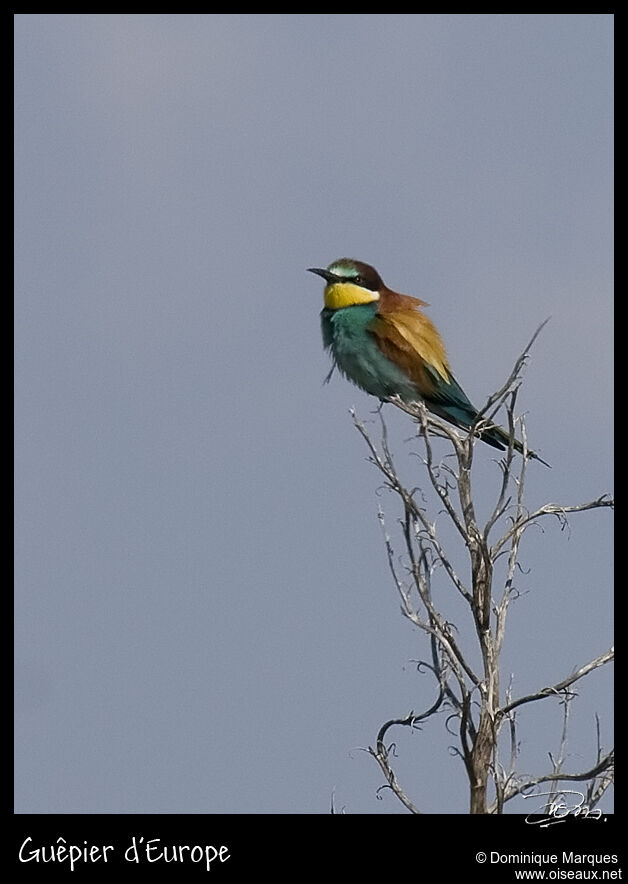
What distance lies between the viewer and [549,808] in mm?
3818

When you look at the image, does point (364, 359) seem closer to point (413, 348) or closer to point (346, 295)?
point (413, 348)

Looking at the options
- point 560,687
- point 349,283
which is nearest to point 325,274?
point 349,283

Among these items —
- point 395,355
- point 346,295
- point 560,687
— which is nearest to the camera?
point 560,687

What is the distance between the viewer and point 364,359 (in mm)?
6293

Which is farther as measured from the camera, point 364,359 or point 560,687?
point 364,359

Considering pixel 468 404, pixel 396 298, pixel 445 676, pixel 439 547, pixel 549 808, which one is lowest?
pixel 549 808

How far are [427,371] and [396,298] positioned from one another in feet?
1.57

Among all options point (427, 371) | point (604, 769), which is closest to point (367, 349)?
point (427, 371)

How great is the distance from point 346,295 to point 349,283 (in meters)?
0.09

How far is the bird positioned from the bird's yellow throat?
16 mm

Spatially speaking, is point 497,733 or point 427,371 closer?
point 497,733

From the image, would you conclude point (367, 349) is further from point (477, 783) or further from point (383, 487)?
point (477, 783)

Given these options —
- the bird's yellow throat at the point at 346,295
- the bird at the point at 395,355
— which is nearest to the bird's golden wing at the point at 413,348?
the bird at the point at 395,355

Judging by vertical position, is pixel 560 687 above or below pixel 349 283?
below
